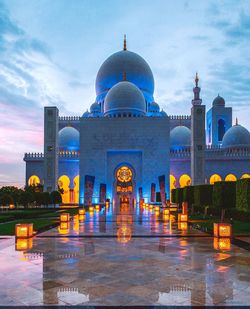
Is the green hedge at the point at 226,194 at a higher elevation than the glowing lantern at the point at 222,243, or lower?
higher


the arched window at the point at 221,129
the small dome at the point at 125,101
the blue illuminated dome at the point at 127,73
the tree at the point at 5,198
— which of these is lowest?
the tree at the point at 5,198

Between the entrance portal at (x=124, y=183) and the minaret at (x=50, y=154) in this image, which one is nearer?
the minaret at (x=50, y=154)

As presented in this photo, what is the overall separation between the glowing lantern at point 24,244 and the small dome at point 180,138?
34575 mm

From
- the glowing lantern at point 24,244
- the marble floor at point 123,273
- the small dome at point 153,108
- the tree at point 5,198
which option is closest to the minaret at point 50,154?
the tree at point 5,198

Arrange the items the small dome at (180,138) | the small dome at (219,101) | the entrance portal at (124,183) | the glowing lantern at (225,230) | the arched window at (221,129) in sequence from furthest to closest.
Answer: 1. the small dome at (219,101)
2. the arched window at (221,129)
3. the small dome at (180,138)
4. the entrance portal at (124,183)
5. the glowing lantern at (225,230)

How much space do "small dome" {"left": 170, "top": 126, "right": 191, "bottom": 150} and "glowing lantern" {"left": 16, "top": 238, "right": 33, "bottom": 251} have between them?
113ft

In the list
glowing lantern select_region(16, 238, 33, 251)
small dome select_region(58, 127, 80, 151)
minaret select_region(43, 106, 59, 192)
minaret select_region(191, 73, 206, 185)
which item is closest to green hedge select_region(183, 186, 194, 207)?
minaret select_region(191, 73, 206, 185)

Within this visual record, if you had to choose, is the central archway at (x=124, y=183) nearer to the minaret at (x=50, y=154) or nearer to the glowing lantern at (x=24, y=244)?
the minaret at (x=50, y=154)

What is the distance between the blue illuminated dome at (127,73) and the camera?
4206 cm

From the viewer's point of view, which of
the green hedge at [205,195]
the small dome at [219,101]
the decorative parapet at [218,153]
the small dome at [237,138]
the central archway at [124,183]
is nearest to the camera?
the green hedge at [205,195]

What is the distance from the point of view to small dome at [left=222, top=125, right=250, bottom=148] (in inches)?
1602

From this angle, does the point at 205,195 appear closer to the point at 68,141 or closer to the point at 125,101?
the point at 125,101

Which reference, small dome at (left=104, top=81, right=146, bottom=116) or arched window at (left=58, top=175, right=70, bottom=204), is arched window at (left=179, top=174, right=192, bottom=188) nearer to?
small dome at (left=104, top=81, right=146, bottom=116)

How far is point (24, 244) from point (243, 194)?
9.58 meters
